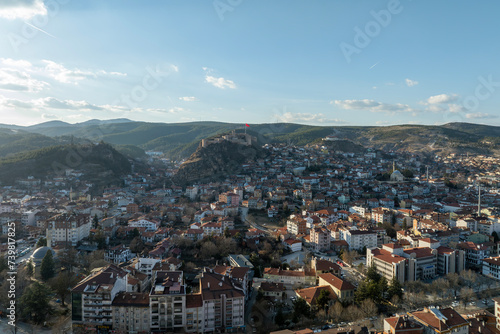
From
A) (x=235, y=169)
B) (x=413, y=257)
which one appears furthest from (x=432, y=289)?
(x=235, y=169)

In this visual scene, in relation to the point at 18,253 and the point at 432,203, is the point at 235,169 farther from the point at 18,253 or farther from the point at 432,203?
the point at 18,253

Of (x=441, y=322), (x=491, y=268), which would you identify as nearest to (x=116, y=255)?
(x=441, y=322)

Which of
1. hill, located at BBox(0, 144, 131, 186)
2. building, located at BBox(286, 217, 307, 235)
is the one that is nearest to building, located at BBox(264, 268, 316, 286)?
building, located at BBox(286, 217, 307, 235)

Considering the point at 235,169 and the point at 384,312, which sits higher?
the point at 235,169

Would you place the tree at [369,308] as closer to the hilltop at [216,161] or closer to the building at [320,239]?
the building at [320,239]

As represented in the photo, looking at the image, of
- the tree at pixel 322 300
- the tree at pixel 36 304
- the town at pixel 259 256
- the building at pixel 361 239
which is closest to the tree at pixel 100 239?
the town at pixel 259 256

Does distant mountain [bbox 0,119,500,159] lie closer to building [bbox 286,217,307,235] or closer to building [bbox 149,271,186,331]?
building [bbox 286,217,307,235]

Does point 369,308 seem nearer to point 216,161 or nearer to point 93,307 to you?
point 93,307
